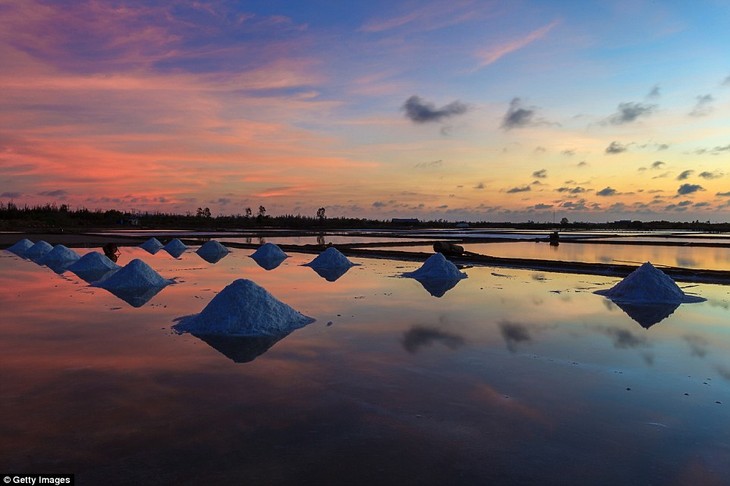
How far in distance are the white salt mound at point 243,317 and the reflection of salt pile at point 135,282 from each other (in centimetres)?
413

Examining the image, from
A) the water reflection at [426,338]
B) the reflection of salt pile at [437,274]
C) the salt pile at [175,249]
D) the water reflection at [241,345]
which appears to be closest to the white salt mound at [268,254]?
the salt pile at [175,249]

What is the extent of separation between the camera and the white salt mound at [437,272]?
14.5 meters

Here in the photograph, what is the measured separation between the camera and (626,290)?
11336mm

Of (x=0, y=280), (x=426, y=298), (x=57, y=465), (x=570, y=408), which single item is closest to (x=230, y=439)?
(x=57, y=465)

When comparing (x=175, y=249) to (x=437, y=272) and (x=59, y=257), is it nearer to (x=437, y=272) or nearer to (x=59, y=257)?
(x=59, y=257)

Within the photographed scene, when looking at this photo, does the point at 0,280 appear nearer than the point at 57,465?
No

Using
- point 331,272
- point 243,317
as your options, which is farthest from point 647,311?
point 331,272

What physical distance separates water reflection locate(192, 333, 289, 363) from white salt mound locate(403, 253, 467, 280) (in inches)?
308

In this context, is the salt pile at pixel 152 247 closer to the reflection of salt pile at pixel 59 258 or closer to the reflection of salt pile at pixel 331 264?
the reflection of salt pile at pixel 59 258

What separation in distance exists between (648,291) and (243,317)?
9003 millimetres

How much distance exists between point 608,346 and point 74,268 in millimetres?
15021

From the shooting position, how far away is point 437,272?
1469 centimetres

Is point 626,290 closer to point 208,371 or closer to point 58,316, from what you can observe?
point 208,371

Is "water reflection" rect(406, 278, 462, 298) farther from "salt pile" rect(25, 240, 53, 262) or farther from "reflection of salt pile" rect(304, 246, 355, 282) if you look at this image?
"salt pile" rect(25, 240, 53, 262)
